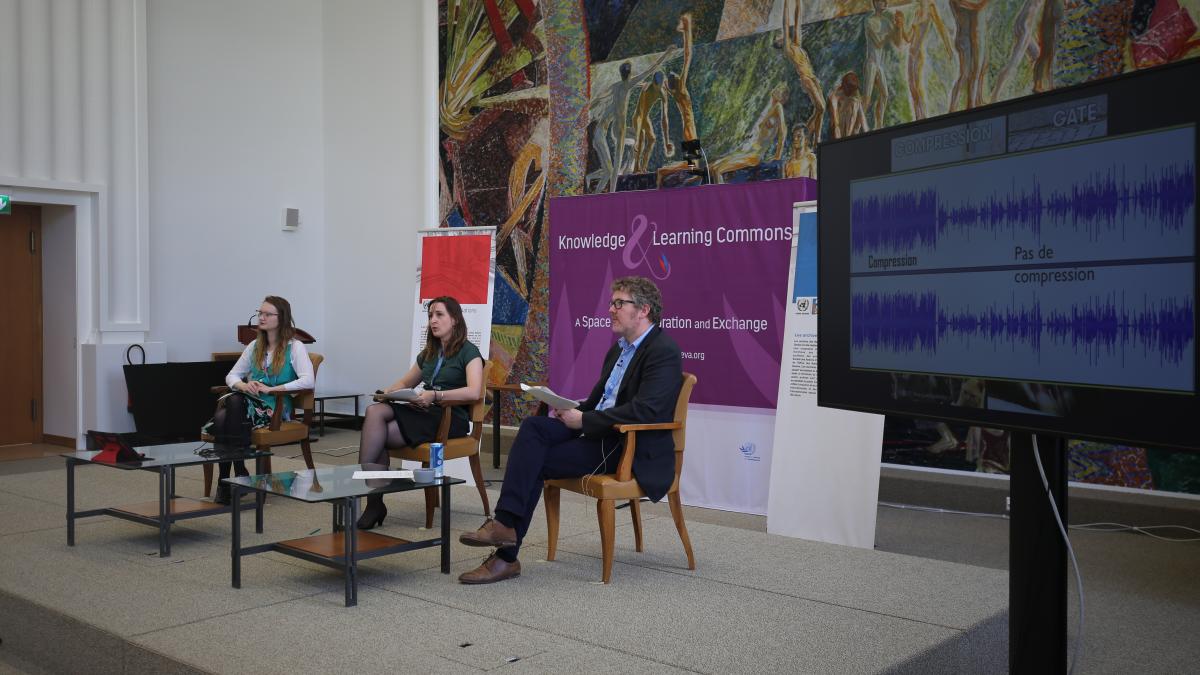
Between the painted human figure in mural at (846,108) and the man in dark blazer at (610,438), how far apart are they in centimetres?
302

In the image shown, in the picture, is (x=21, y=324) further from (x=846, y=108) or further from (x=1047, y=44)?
(x=1047, y=44)

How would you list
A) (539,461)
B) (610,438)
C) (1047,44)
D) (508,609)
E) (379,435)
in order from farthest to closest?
(1047,44), (379,435), (610,438), (539,461), (508,609)

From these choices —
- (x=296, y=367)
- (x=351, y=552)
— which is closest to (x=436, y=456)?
(x=351, y=552)

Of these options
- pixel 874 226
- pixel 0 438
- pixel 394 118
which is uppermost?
pixel 394 118

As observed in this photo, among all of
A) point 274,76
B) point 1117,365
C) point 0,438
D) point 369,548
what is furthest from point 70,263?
point 1117,365

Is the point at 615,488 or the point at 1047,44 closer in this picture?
the point at 615,488

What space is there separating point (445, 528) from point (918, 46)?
178 inches

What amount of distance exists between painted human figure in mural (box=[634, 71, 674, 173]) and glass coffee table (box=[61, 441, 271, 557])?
417 centimetres

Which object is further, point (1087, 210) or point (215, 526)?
point (215, 526)

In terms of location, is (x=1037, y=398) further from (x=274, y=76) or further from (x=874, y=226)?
(x=274, y=76)

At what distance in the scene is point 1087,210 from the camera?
185cm

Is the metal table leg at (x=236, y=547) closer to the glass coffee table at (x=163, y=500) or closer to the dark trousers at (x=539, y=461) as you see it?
the glass coffee table at (x=163, y=500)

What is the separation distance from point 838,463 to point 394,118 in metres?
6.69

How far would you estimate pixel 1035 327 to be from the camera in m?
1.95
